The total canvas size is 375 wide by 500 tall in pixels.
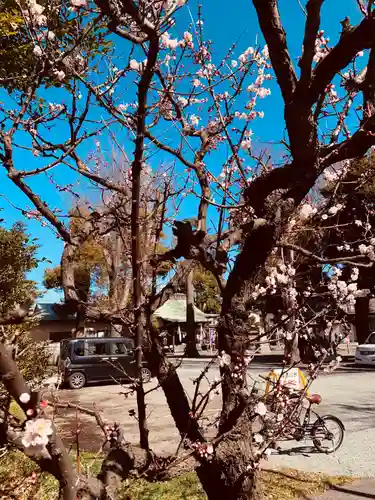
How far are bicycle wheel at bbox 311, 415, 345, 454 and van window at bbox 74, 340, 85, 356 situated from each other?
9.95m

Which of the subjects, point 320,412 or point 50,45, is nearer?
point 50,45

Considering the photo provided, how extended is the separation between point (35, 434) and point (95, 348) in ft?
47.8

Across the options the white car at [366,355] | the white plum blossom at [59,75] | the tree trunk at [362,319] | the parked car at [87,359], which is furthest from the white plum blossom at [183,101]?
the tree trunk at [362,319]

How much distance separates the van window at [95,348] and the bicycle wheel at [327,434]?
9.84 metres

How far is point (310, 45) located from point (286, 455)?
5.83 metres

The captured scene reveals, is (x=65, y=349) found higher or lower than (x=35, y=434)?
lower

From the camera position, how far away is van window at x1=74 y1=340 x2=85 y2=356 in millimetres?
14844

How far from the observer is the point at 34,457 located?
1408mm

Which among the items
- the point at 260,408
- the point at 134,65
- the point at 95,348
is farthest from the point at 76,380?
the point at 134,65

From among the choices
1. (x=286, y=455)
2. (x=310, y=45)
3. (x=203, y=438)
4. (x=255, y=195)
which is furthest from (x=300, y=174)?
(x=286, y=455)

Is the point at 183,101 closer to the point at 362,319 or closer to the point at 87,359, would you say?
the point at 87,359

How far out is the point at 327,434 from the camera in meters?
6.63

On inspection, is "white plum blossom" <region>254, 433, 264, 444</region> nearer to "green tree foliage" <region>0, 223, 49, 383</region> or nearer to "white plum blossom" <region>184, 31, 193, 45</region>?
"white plum blossom" <region>184, 31, 193, 45</region>

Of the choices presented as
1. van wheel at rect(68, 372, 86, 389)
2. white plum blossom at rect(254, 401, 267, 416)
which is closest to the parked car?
van wheel at rect(68, 372, 86, 389)
